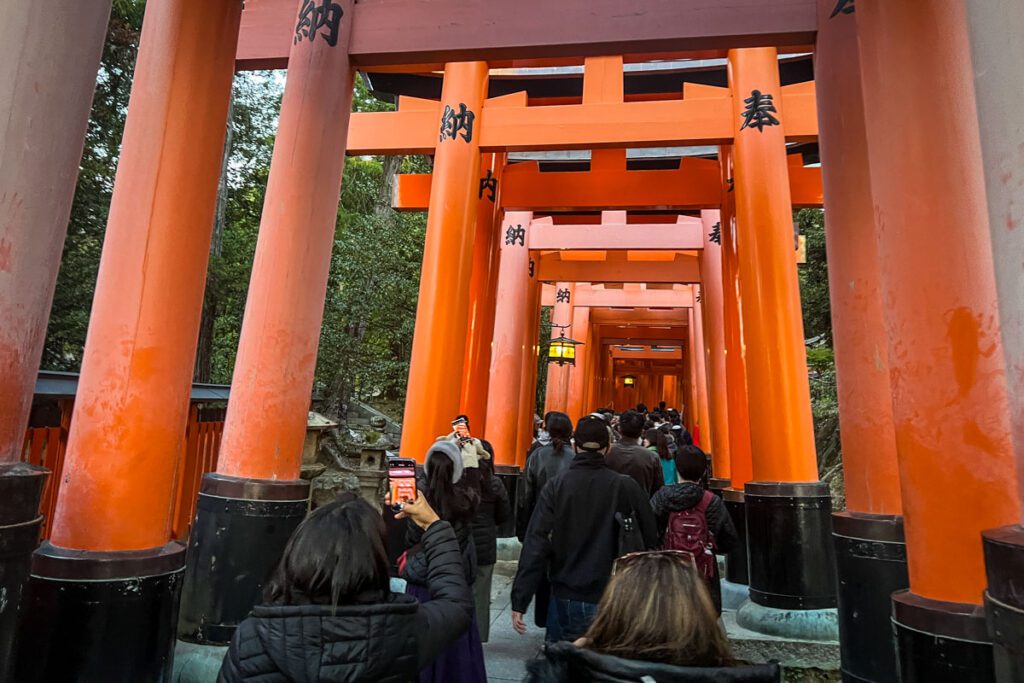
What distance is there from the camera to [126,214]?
3500 millimetres

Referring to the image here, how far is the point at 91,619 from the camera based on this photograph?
117 inches

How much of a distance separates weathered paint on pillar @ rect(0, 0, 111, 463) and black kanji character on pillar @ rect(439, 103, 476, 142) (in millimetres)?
4959

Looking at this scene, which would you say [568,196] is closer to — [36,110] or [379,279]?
[379,279]

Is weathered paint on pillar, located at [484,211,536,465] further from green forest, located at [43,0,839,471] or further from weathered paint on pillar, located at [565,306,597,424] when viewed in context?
weathered paint on pillar, located at [565,306,597,424]

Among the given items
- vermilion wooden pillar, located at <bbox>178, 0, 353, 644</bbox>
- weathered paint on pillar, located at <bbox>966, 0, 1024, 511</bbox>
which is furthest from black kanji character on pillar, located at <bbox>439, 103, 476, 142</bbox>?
weathered paint on pillar, located at <bbox>966, 0, 1024, 511</bbox>

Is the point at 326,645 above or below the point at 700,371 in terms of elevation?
below

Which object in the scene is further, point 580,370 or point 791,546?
point 580,370

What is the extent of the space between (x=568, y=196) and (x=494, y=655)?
651 centimetres

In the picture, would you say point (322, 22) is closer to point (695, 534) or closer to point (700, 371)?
point (695, 534)

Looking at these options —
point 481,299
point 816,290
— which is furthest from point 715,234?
point 481,299

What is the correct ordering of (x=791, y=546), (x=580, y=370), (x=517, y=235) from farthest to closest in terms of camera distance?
(x=580, y=370) < (x=517, y=235) < (x=791, y=546)

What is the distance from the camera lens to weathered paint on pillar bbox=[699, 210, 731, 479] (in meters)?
10.2

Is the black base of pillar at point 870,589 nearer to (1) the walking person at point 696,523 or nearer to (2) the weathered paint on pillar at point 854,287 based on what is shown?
(2) the weathered paint on pillar at point 854,287

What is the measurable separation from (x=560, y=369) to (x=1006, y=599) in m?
14.3
